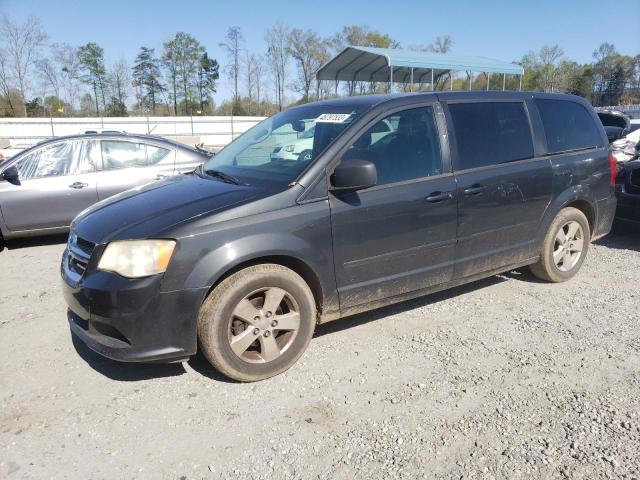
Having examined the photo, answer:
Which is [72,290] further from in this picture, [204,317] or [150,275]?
[204,317]

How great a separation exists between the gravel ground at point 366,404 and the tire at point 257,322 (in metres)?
0.16

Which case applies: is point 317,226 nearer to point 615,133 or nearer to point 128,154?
point 128,154

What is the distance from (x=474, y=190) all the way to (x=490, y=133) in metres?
0.61

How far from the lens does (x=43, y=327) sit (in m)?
4.11

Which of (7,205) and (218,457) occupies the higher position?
(7,205)

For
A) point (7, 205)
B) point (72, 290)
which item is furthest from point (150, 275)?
point (7, 205)

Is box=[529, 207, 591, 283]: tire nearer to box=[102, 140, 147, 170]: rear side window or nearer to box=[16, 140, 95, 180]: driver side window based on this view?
box=[102, 140, 147, 170]: rear side window

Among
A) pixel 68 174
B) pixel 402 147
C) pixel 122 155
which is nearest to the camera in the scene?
pixel 402 147

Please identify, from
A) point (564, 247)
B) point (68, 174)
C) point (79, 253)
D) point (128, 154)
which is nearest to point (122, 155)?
point (128, 154)

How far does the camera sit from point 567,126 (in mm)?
4844

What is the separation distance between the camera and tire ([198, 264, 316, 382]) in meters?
3.01

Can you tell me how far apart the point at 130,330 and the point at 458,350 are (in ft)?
7.52

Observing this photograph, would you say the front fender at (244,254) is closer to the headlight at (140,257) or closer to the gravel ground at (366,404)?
the headlight at (140,257)

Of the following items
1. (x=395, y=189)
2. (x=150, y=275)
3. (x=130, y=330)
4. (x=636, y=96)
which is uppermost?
(x=636, y=96)
